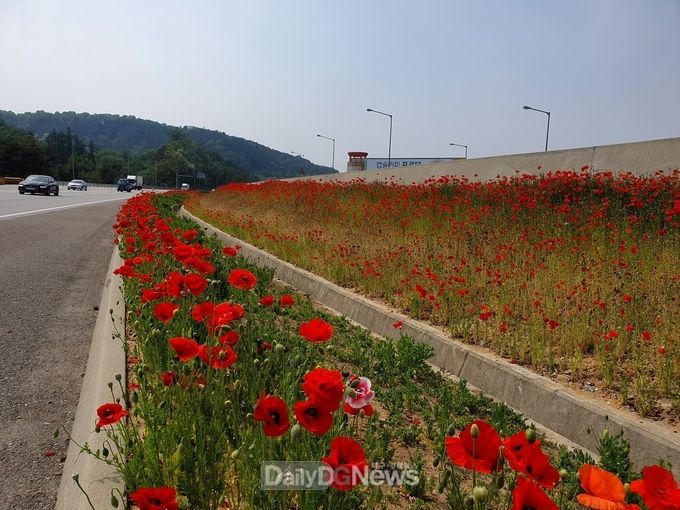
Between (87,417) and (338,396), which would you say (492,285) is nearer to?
(87,417)

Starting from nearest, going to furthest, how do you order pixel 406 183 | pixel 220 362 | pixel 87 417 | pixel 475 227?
pixel 220 362 < pixel 87 417 < pixel 475 227 < pixel 406 183

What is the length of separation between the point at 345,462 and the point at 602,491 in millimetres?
670

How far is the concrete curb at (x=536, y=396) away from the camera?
3.46 meters

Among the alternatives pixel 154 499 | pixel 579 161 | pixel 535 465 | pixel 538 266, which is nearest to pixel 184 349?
pixel 154 499

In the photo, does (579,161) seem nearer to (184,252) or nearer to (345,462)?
(184,252)

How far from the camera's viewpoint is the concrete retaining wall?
11.3 m

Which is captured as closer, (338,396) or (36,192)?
(338,396)

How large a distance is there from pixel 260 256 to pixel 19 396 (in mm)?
6360

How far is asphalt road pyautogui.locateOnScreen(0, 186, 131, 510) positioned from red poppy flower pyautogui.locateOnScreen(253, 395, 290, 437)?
165cm

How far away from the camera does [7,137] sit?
100000mm

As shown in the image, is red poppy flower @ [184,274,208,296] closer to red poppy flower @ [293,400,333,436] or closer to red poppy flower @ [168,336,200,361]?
red poppy flower @ [168,336,200,361]

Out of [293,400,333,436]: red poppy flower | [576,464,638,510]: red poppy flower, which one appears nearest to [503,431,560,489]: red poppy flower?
[576,464,638,510]: red poppy flower

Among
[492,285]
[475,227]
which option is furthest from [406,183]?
[492,285]

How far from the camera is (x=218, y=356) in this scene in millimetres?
2398
